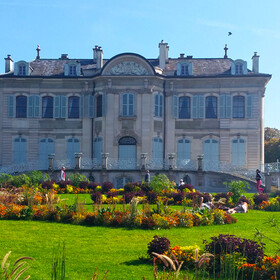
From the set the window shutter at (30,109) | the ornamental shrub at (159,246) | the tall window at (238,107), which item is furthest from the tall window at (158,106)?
the ornamental shrub at (159,246)

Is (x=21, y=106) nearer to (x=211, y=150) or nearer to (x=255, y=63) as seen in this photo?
(x=211, y=150)

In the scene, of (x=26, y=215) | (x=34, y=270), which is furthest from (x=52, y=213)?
(x=34, y=270)

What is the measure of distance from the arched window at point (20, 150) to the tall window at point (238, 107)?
51.0 ft

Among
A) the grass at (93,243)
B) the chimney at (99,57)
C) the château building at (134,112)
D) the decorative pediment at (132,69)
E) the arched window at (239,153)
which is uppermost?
the chimney at (99,57)

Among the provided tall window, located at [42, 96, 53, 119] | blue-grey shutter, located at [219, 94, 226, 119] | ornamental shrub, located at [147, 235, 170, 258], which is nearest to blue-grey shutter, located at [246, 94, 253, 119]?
blue-grey shutter, located at [219, 94, 226, 119]

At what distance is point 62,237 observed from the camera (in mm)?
11562

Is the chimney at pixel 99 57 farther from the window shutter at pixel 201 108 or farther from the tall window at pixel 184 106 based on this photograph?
the window shutter at pixel 201 108

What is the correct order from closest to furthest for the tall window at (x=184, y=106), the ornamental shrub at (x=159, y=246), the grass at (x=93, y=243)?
the grass at (x=93, y=243), the ornamental shrub at (x=159, y=246), the tall window at (x=184, y=106)

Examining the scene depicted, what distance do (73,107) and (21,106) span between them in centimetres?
388

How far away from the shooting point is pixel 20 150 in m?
33.4

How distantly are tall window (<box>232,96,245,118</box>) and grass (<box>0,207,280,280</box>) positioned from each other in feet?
60.4

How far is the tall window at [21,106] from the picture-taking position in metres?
33.7

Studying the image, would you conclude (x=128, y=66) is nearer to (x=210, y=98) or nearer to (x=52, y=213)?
(x=210, y=98)

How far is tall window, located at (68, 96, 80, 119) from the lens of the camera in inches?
1329
